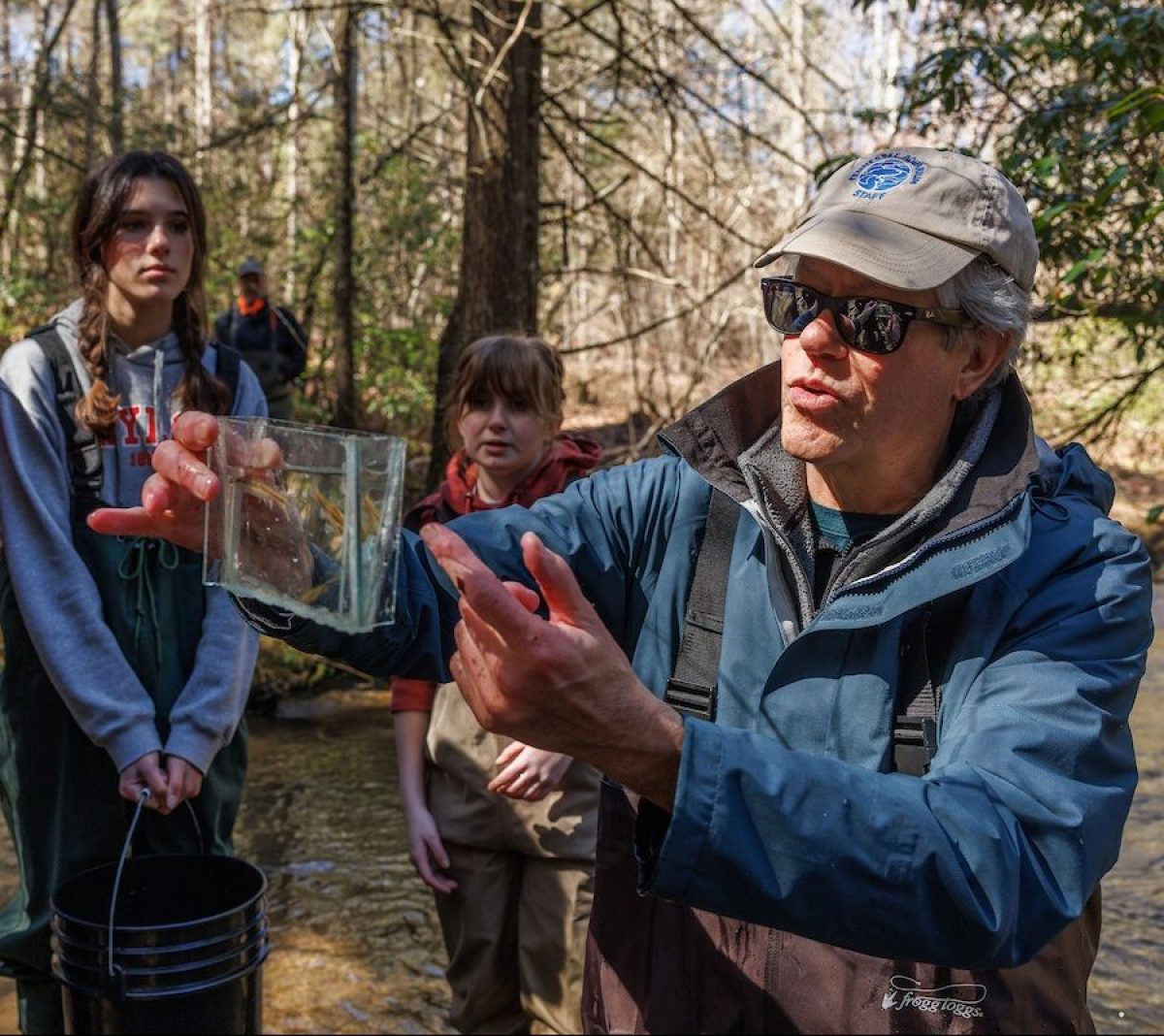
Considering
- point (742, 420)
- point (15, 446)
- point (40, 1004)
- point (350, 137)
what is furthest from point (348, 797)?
point (350, 137)

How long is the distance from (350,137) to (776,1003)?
1052cm

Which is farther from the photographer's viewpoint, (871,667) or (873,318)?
(873,318)

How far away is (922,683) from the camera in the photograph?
6.03ft

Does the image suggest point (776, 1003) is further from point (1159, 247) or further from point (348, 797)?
point (1159, 247)

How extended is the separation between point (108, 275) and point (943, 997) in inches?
106

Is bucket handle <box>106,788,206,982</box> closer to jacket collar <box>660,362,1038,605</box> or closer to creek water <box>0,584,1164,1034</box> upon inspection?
creek water <box>0,584,1164,1034</box>

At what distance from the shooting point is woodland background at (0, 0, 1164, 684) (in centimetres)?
573

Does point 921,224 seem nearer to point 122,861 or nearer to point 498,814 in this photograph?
point 498,814

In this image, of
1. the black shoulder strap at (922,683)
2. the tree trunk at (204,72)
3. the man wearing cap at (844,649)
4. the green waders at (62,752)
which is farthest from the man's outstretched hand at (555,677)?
the tree trunk at (204,72)

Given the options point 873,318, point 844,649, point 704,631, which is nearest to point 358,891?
point 704,631

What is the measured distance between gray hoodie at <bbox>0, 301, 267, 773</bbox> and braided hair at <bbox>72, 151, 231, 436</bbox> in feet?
0.22

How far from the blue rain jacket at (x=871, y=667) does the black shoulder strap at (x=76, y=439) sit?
4.47 feet

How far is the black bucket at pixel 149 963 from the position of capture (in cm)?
287

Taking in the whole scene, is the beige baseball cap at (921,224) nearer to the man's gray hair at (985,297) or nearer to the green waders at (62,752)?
A: the man's gray hair at (985,297)
